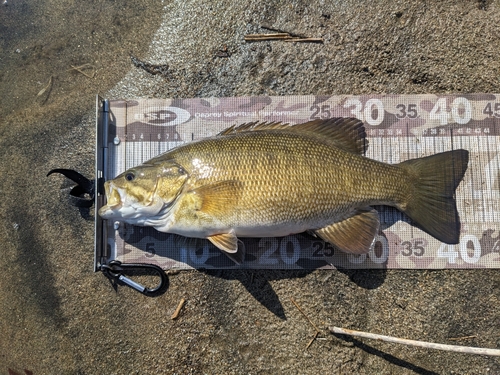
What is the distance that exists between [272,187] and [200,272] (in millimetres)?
871

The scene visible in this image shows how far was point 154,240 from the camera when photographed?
242cm

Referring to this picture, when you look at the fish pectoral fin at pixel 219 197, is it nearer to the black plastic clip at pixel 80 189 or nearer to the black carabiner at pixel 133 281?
the black carabiner at pixel 133 281

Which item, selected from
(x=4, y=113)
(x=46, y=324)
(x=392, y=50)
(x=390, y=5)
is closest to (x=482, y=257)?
(x=392, y=50)

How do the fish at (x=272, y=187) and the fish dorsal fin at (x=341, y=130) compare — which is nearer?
the fish at (x=272, y=187)

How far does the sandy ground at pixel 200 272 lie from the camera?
7.52 ft

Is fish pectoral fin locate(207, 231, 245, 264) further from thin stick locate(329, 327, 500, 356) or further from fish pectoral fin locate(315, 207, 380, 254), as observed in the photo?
thin stick locate(329, 327, 500, 356)

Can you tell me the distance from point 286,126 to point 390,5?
129 centimetres

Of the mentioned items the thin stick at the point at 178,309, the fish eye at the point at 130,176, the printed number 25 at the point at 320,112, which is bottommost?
the thin stick at the point at 178,309

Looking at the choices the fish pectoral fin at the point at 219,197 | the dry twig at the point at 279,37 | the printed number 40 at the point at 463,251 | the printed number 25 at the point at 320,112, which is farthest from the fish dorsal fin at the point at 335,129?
the printed number 40 at the point at 463,251

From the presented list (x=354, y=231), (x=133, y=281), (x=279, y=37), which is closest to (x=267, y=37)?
(x=279, y=37)

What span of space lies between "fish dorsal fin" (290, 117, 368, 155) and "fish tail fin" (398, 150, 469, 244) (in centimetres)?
35

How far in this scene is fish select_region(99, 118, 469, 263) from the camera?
1991mm

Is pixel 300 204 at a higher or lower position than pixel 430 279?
higher

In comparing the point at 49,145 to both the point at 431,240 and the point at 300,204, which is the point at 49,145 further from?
the point at 431,240
